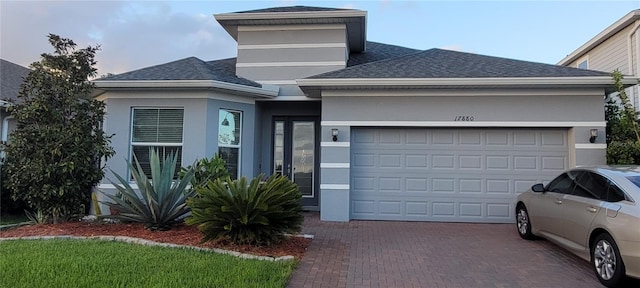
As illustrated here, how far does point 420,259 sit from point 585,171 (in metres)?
2.86

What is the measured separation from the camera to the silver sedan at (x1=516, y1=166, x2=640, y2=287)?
15.3 feet

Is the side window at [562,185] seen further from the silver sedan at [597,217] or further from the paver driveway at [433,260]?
the paver driveway at [433,260]

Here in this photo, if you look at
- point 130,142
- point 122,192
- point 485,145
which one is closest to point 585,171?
point 485,145

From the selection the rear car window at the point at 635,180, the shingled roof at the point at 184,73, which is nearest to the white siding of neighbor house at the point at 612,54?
the rear car window at the point at 635,180

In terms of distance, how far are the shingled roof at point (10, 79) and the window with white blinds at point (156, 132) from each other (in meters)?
4.89

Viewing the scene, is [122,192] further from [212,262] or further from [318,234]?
[318,234]

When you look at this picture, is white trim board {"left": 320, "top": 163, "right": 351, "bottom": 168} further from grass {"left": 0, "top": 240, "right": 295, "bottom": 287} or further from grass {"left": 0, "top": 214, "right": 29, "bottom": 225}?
grass {"left": 0, "top": 214, "right": 29, "bottom": 225}

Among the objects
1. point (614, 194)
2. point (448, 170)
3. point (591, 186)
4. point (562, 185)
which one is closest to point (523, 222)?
point (562, 185)

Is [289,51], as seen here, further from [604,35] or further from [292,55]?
[604,35]

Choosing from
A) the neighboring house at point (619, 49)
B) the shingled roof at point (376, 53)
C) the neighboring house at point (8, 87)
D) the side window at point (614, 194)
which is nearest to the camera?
the side window at point (614, 194)

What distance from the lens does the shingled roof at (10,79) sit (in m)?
12.9

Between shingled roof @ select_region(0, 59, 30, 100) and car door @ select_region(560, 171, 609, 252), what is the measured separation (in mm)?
14045

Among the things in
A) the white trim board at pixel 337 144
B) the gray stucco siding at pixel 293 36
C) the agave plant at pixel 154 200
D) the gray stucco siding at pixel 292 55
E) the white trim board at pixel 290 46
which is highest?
the gray stucco siding at pixel 293 36

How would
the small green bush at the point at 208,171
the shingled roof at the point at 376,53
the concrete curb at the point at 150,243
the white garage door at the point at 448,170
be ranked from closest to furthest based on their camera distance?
the concrete curb at the point at 150,243
the small green bush at the point at 208,171
the white garage door at the point at 448,170
the shingled roof at the point at 376,53
